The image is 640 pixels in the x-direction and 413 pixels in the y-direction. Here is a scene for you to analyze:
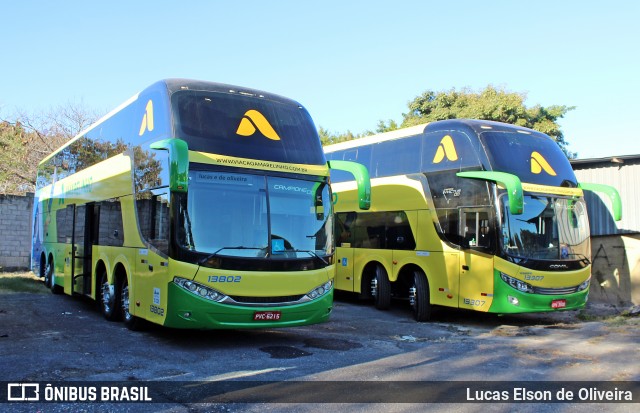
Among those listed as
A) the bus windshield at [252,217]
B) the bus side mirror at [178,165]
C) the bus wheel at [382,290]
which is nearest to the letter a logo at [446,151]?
the bus wheel at [382,290]

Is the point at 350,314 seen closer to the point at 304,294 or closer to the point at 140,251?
the point at 304,294

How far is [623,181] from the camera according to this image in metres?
14.8

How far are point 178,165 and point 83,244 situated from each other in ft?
19.0

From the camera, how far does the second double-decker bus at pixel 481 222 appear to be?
10.6m

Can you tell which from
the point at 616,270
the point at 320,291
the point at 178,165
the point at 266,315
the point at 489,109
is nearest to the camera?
the point at 178,165

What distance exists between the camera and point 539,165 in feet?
37.3

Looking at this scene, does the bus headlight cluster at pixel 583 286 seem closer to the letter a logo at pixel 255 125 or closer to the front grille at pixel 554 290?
the front grille at pixel 554 290

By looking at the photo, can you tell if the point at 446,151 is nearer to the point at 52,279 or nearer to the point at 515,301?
the point at 515,301

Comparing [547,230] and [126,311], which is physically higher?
[547,230]

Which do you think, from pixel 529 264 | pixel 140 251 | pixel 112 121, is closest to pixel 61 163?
pixel 112 121

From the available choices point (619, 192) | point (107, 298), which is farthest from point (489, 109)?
point (107, 298)

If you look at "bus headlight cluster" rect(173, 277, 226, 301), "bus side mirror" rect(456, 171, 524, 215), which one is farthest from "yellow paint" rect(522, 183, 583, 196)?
"bus headlight cluster" rect(173, 277, 226, 301)

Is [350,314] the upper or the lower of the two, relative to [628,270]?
lower

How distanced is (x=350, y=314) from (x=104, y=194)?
5.88m
